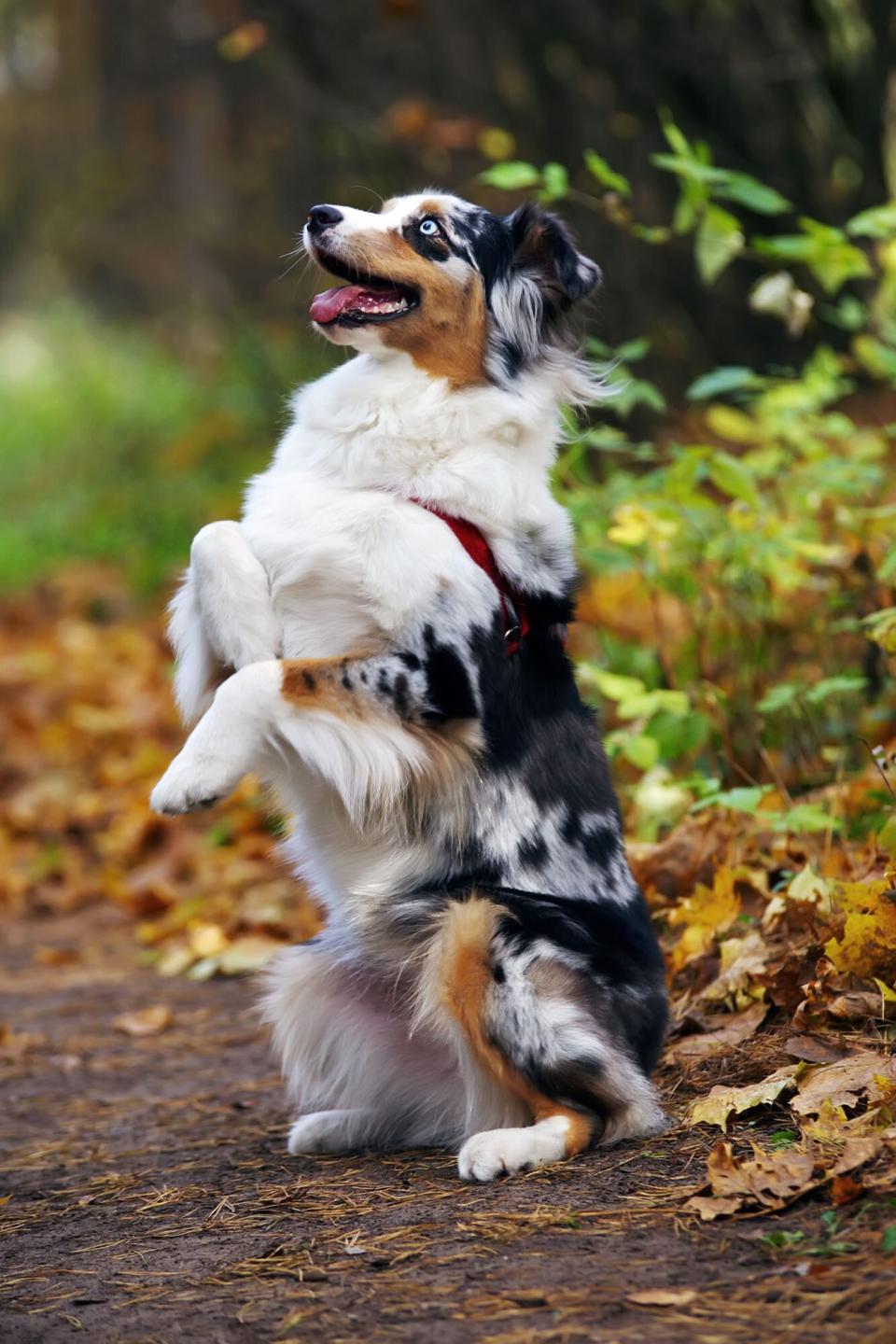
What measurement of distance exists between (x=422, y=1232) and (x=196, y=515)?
33.1ft

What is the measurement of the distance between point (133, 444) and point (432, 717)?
11.8 metres

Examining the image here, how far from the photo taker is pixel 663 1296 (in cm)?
244

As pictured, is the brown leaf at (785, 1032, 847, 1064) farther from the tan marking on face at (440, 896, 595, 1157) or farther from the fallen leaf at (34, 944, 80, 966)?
the fallen leaf at (34, 944, 80, 966)

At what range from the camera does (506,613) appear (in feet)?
11.5

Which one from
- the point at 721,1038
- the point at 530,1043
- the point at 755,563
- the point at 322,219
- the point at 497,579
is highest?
the point at 322,219

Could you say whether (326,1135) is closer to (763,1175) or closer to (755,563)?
(763,1175)

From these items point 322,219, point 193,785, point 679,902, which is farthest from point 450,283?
point 679,902

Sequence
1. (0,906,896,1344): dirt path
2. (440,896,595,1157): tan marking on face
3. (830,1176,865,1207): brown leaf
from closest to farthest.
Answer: (0,906,896,1344): dirt path, (830,1176,865,1207): brown leaf, (440,896,595,1157): tan marking on face

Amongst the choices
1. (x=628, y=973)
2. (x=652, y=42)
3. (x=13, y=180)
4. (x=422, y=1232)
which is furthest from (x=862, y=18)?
(x=13, y=180)

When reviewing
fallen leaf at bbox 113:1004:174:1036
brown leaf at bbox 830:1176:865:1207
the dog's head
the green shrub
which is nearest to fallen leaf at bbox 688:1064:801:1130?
brown leaf at bbox 830:1176:865:1207

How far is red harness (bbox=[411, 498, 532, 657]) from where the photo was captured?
3500 mm

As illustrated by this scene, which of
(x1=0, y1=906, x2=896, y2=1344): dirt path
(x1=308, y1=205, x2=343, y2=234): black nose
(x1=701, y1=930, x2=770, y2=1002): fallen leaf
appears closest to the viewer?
(x1=0, y1=906, x2=896, y2=1344): dirt path

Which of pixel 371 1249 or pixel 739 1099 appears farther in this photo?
pixel 739 1099

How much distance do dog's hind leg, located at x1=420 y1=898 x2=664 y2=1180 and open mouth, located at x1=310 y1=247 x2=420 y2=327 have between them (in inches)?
57.8
